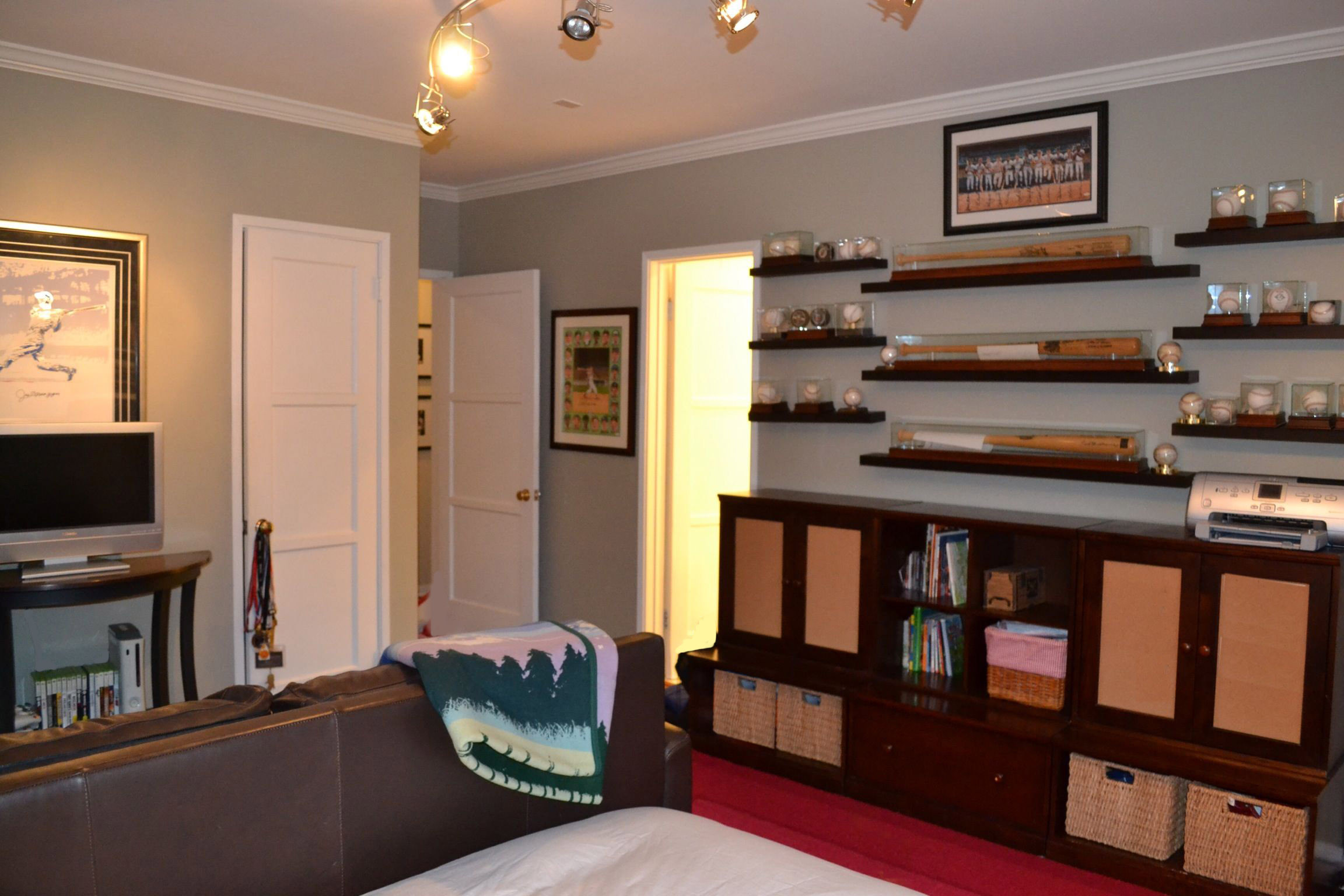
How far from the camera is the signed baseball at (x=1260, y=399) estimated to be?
3262mm

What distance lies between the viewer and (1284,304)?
128 inches

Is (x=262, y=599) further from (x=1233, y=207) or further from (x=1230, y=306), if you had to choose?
(x=1233, y=207)

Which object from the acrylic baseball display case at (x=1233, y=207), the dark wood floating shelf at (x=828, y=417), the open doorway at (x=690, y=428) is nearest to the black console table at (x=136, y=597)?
the open doorway at (x=690, y=428)

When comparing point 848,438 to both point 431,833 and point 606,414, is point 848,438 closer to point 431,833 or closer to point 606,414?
A: point 606,414

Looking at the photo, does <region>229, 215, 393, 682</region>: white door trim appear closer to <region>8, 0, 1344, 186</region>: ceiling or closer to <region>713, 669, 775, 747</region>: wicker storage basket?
<region>8, 0, 1344, 186</region>: ceiling

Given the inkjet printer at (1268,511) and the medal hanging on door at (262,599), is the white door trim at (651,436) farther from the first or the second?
the inkjet printer at (1268,511)

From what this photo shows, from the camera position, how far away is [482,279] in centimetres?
579

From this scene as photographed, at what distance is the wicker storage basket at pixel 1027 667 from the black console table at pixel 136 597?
2.96 metres

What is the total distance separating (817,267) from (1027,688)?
1.92 m

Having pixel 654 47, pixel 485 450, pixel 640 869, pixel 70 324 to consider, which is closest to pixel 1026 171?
pixel 654 47

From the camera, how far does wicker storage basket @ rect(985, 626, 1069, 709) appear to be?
138 inches

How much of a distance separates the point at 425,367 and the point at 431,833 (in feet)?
17.3

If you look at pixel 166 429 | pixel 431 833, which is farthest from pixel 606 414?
pixel 431 833

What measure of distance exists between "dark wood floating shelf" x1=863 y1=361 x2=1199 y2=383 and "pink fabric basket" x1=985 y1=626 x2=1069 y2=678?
0.92 meters
